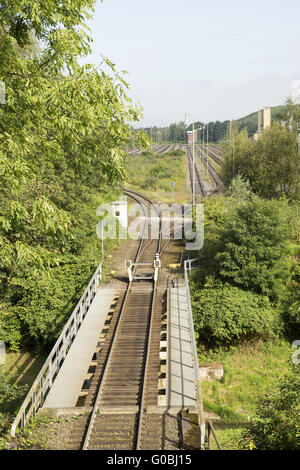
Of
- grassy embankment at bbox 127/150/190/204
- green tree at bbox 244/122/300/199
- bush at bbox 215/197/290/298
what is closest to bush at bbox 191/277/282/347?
bush at bbox 215/197/290/298

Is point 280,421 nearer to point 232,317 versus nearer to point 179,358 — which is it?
point 179,358

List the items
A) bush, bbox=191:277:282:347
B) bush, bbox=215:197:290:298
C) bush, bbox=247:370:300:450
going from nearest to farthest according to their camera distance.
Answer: bush, bbox=247:370:300:450, bush, bbox=191:277:282:347, bush, bbox=215:197:290:298

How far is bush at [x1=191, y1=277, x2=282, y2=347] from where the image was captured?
16.5 meters

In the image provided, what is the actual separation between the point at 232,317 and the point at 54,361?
7.40 meters

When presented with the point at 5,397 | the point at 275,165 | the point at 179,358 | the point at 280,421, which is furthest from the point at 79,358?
the point at 275,165

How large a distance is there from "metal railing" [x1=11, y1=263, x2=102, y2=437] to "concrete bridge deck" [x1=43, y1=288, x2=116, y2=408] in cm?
18

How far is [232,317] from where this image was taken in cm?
1659

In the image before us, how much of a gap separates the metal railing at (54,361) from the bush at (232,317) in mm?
4255

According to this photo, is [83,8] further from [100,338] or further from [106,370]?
[100,338]

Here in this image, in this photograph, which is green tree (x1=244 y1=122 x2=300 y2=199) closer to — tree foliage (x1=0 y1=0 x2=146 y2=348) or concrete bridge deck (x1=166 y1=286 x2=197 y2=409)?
concrete bridge deck (x1=166 y1=286 x2=197 y2=409)

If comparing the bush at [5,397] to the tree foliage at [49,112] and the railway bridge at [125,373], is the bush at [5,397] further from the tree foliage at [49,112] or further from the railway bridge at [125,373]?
the tree foliage at [49,112]

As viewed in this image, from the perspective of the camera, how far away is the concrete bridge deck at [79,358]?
1068 centimetres

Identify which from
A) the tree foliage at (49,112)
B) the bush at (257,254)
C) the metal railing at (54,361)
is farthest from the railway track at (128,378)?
the tree foliage at (49,112)
